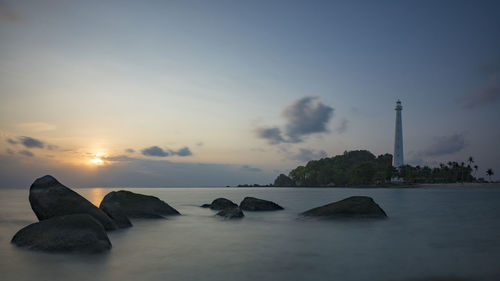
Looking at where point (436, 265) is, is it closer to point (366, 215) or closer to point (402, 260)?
point (402, 260)

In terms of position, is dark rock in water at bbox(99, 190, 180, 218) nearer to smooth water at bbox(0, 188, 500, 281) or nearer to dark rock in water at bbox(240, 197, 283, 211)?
smooth water at bbox(0, 188, 500, 281)

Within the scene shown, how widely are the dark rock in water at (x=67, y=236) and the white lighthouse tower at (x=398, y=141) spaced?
139545 mm

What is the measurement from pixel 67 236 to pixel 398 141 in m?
142

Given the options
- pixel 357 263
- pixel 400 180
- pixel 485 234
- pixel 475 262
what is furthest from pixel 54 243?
pixel 400 180

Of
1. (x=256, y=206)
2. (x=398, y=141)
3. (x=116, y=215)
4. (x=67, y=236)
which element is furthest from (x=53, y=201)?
(x=398, y=141)

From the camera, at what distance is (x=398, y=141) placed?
135375mm

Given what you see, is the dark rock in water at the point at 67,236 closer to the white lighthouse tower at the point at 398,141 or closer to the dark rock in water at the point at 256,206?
the dark rock in water at the point at 256,206

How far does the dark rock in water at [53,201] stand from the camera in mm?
13023

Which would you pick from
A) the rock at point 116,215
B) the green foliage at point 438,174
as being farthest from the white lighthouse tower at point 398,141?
the rock at point 116,215

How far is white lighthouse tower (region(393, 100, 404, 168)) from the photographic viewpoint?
134625 mm

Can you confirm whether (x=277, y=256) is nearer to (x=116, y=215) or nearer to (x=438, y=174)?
(x=116, y=215)

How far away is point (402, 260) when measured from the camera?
9633mm

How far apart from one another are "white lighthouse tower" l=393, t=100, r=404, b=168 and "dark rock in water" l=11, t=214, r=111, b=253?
139545 millimetres

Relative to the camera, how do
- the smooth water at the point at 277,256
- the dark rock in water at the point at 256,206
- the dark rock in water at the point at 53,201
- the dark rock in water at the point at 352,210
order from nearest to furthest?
the smooth water at the point at 277,256 < the dark rock in water at the point at 53,201 < the dark rock in water at the point at 352,210 < the dark rock in water at the point at 256,206
